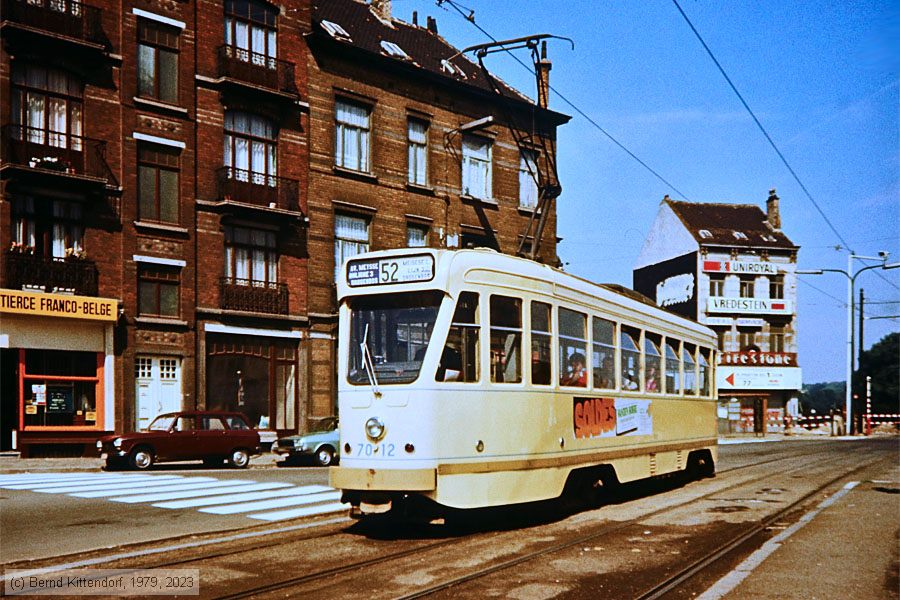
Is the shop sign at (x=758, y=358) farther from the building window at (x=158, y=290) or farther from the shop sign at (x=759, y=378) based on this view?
the building window at (x=158, y=290)

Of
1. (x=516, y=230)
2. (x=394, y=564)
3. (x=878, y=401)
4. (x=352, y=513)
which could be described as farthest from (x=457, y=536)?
(x=878, y=401)

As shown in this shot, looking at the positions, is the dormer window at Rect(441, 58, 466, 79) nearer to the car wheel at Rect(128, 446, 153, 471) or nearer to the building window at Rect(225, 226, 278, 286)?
the building window at Rect(225, 226, 278, 286)

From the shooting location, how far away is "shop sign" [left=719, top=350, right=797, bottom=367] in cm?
5625

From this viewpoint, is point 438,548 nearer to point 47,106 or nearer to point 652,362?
point 652,362

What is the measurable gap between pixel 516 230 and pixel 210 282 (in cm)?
1372

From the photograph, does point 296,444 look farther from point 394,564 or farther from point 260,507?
point 394,564

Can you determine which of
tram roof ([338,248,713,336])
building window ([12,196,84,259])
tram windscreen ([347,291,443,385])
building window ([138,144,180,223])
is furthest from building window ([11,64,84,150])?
tram windscreen ([347,291,443,385])

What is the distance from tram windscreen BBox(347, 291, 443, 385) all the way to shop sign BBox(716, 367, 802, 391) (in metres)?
47.6

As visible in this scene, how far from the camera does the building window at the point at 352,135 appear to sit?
31.9 meters

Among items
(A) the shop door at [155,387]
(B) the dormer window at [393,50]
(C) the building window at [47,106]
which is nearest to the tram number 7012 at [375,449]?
(A) the shop door at [155,387]

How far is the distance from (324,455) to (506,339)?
1373cm

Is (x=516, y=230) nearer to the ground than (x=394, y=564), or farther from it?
farther from it

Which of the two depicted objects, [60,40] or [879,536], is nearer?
[879,536]

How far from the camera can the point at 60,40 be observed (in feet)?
82.2
